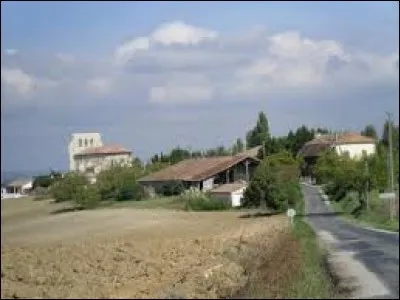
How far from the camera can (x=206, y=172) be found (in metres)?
12.8

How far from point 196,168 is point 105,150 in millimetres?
2996

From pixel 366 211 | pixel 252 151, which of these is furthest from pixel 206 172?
pixel 366 211

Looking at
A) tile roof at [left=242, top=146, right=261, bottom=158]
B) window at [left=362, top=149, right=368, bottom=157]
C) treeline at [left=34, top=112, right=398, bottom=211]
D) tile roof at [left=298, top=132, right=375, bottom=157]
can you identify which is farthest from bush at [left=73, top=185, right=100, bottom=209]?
window at [left=362, top=149, right=368, bottom=157]

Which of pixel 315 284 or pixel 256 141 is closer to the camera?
pixel 315 284

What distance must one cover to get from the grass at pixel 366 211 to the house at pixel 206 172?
14.8ft

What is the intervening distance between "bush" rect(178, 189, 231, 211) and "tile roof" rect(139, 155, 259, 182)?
1.31 ft

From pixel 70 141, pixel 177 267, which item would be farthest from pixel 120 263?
pixel 70 141

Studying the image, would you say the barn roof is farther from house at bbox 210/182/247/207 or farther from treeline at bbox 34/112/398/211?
house at bbox 210/182/247/207

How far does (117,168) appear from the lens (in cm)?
1058

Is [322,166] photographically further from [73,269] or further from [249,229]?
[73,269]

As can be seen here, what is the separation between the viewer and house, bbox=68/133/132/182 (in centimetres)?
938

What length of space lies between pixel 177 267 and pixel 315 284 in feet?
18.3

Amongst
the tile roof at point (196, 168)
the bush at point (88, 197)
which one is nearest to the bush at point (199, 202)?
the tile roof at point (196, 168)

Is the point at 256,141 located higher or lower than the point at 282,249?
→ higher
